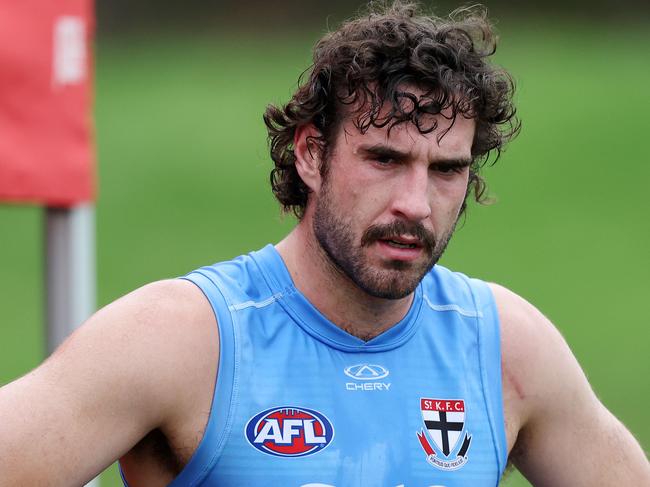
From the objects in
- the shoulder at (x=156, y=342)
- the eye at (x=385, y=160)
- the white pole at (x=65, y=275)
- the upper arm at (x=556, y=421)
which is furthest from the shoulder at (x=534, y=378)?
the white pole at (x=65, y=275)

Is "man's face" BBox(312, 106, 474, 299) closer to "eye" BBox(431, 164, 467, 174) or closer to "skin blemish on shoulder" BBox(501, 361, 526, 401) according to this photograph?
"eye" BBox(431, 164, 467, 174)

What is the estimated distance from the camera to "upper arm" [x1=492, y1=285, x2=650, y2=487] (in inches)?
158

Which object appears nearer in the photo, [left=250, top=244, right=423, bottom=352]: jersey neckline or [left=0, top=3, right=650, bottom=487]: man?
[left=0, top=3, right=650, bottom=487]: man

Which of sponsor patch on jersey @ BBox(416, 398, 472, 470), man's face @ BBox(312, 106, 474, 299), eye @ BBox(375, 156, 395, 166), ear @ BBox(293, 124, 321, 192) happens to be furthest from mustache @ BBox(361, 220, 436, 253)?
sponsor patch on jersey @ BBox(416, 398, 472, 470)

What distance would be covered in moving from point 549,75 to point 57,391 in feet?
68.4

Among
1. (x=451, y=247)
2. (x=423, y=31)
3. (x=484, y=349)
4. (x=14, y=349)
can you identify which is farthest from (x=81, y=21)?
(x=451, y=247)

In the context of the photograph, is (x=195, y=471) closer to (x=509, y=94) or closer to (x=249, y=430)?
(x=249, y=430)

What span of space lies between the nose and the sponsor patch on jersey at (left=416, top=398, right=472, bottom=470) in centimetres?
52

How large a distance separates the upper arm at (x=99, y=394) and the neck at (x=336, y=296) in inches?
16.0

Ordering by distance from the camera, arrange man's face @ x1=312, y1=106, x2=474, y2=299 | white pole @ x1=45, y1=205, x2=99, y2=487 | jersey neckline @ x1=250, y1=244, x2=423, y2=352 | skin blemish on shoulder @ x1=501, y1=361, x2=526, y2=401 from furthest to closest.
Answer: white pole @ x1=45, y1=205, x2=99, y2=487
skin blemish on shoulder @ x1=501, y1=361, x2=526, y2=401
jersey neckline @ x1=250, y1=244, x2=423, y2=352
man's face @ x1=312, y1=106, x2=474, y2=299

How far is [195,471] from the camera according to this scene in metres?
3.57

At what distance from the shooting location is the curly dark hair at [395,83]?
3836 mm

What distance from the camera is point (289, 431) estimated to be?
3.65 meters

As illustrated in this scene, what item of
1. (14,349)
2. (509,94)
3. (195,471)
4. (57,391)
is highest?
(509,94)
